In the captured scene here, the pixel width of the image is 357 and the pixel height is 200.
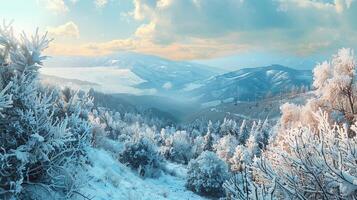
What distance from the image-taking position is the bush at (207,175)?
36037 mm

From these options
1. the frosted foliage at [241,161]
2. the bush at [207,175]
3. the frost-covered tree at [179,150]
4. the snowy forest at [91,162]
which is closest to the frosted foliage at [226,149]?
the bush at [207,175]

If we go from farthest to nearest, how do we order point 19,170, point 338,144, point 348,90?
point 348,90 < point 19,170 < point 338,144

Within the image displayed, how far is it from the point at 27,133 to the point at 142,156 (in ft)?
98.3

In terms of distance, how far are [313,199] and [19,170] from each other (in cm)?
537

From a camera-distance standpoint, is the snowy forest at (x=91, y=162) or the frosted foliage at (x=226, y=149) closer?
the snowy forest at (x=91, y=162)

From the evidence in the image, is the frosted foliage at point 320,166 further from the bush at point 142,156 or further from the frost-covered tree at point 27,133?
the bush at point 142,156

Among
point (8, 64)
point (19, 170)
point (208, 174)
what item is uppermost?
point (8, 64)

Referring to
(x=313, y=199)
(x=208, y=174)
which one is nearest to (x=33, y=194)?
(x=313, y=199)

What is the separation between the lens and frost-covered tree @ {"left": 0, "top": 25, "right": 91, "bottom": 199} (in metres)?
7.67

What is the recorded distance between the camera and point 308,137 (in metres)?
4.73

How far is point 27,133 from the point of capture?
790 cm

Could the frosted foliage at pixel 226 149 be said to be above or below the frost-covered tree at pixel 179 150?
above

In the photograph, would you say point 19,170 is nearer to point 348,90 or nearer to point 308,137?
point 308,137

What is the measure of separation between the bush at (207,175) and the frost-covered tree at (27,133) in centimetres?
2778
